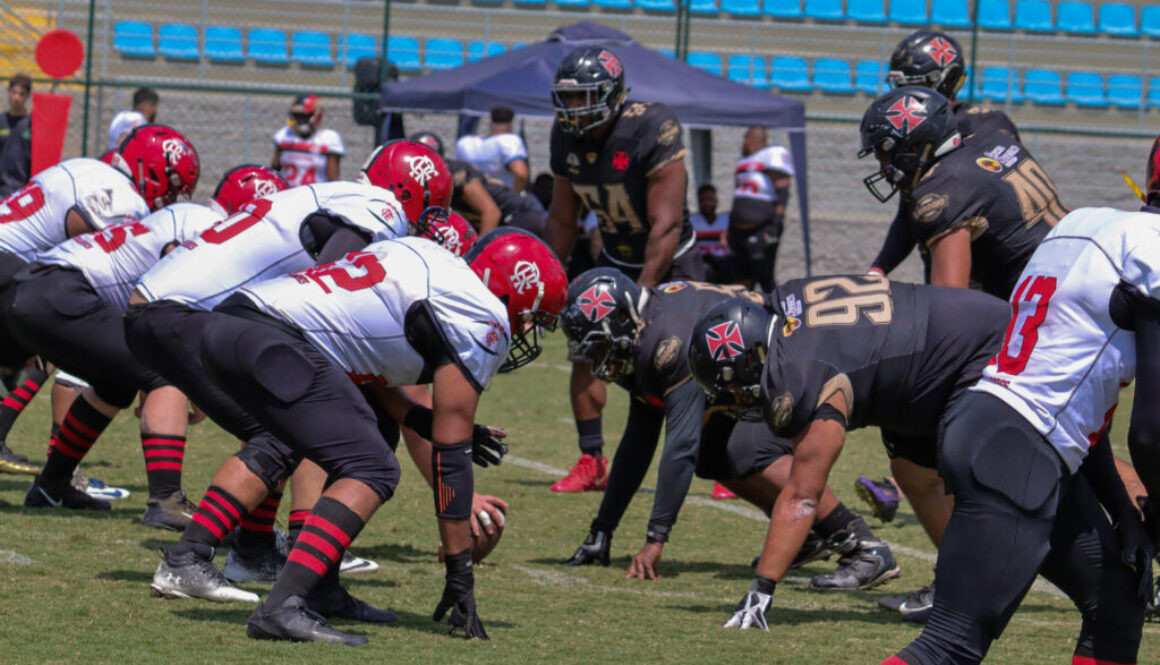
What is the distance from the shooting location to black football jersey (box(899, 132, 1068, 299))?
18.0ft

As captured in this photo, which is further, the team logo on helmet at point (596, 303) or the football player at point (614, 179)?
the football player at point (614, 179)

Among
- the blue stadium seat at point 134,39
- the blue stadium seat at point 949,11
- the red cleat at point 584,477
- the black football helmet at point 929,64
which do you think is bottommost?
the red cleat at point 584,477

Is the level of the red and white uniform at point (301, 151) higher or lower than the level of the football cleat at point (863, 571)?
higher

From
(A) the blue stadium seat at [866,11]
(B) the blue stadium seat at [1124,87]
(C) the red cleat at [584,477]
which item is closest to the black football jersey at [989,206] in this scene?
(C) the red cleat at [584,477]

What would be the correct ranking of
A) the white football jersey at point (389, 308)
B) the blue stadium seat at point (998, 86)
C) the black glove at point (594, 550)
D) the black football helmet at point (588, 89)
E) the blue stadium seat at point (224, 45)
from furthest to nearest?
the blue stadium seat at point (998, 86), the blue stadium seat at point (224, 45), the black football helmet at point (588, 89), the black glove at point (594, 550), the white football jersey at point (389, 308)

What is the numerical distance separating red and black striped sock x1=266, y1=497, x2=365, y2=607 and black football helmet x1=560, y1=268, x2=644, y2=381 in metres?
1.72

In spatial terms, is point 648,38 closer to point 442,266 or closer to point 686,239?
point 686,239

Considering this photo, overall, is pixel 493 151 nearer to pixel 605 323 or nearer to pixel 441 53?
pixel 441 53

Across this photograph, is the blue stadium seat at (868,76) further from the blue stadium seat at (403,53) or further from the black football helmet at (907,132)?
the black football helmet at (907,132)

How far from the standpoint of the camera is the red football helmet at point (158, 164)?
651cm

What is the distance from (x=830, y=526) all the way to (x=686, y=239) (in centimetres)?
240

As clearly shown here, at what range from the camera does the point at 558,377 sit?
12555mm

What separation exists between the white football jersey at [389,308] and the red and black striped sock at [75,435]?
2.07 metres

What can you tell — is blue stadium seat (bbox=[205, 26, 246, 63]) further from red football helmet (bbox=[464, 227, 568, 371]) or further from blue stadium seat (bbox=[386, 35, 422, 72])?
red football helmet (bbox=[464, 227, 568, 371])
